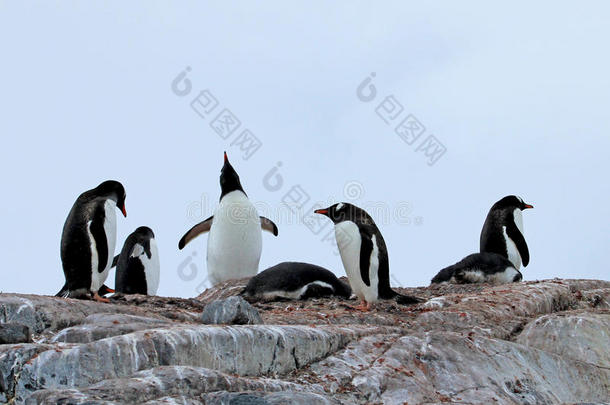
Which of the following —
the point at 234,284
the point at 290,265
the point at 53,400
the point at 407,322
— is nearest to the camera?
the point at 53,400

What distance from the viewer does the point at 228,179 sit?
15414 mm

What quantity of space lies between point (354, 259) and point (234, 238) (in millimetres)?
5325

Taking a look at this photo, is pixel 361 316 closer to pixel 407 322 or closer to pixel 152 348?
pixel 407 322

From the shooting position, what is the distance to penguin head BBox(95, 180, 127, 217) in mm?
11147

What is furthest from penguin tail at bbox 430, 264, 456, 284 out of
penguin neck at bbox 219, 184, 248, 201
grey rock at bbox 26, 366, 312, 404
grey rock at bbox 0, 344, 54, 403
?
grey rock at bbox 0, 344, 54, 403

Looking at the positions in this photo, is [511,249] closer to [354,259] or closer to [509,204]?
[509,204]

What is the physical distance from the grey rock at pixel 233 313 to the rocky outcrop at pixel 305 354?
0.6 inches

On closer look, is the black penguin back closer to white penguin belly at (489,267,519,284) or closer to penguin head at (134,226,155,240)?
white penguin belly at (489,267,519,284)

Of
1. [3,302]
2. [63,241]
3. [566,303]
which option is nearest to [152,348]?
[3,302]

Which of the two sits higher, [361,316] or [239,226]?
[239,226]

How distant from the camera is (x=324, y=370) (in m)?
6.53

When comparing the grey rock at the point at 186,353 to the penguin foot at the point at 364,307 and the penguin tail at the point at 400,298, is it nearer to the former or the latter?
the penguin foot at the point at 364,307

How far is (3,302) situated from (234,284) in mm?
6197

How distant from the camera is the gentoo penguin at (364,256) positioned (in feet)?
33.2
